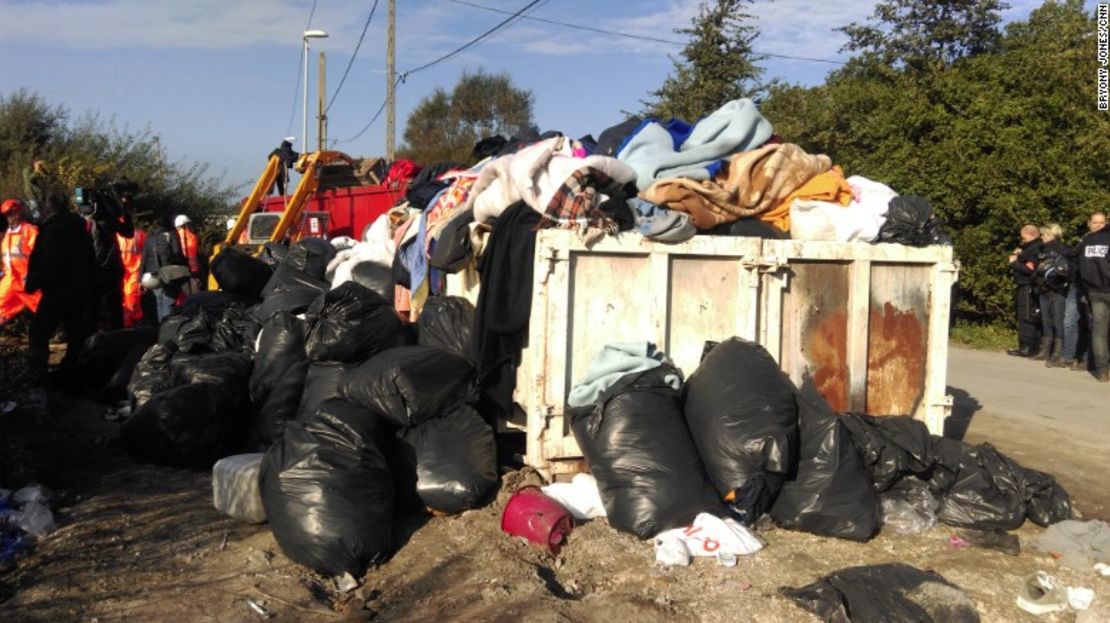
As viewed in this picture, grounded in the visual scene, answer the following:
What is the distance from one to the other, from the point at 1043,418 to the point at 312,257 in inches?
226

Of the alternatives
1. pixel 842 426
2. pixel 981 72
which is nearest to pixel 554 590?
pixel 842 426

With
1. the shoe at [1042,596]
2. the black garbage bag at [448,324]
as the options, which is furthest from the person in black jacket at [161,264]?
the shoe at [1042,596]

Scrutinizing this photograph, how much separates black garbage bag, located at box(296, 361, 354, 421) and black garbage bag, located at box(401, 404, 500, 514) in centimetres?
73

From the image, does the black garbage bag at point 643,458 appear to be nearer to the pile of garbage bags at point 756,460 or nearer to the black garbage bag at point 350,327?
the pile of garbage bags at point 756,460

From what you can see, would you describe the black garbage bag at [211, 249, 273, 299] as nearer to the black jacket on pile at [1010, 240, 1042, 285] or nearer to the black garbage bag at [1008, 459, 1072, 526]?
the black garbage bag at [1008, 459, 1072, 526]

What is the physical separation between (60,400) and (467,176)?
142 inches

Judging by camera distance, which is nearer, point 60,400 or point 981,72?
point 60,400

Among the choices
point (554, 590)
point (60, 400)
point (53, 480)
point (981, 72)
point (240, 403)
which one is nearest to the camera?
point (554, 590)

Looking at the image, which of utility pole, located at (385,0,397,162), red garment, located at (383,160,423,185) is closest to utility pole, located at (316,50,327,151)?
utility pole, located at (385,0,397,162)

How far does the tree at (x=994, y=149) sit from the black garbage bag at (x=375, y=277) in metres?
7.56

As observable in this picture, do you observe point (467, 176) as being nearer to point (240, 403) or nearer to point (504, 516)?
point (240, 403)

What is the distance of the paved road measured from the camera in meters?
5.63

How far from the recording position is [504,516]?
416 cm

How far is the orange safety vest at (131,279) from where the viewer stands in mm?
9734
